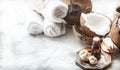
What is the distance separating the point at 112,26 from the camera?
121 centimetres

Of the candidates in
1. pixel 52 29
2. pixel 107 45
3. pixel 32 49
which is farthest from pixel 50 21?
pixel 107 45

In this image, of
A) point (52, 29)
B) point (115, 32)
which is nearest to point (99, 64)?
point (115, 32)

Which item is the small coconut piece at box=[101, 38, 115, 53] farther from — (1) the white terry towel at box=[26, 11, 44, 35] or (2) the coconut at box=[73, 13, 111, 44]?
→ (1) the white terry towel at box=[26, 11, 44, 35]

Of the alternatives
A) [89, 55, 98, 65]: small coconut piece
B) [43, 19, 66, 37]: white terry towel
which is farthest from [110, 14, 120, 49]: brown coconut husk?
[43, 19, 66, 37]: white terry towel

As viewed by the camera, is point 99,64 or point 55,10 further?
point 55,10

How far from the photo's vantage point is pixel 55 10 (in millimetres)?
1269

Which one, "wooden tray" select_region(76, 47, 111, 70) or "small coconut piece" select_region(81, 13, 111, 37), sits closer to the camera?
"wooden tray" select_region(76, 47, 111, 70)

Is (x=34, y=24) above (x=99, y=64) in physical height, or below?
above

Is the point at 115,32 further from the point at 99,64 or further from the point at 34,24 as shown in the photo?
the point at 34,24

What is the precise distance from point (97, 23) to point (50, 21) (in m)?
0.22

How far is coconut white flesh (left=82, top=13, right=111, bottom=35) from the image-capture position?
1.25 metres

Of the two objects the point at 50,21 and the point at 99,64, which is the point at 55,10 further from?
the point at 99,64

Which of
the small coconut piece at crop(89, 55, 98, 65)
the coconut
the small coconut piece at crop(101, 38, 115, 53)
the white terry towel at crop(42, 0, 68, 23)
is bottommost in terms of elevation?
the small coconut piece at crop(89, 55, 98, 65)

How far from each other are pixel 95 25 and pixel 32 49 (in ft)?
1.01
